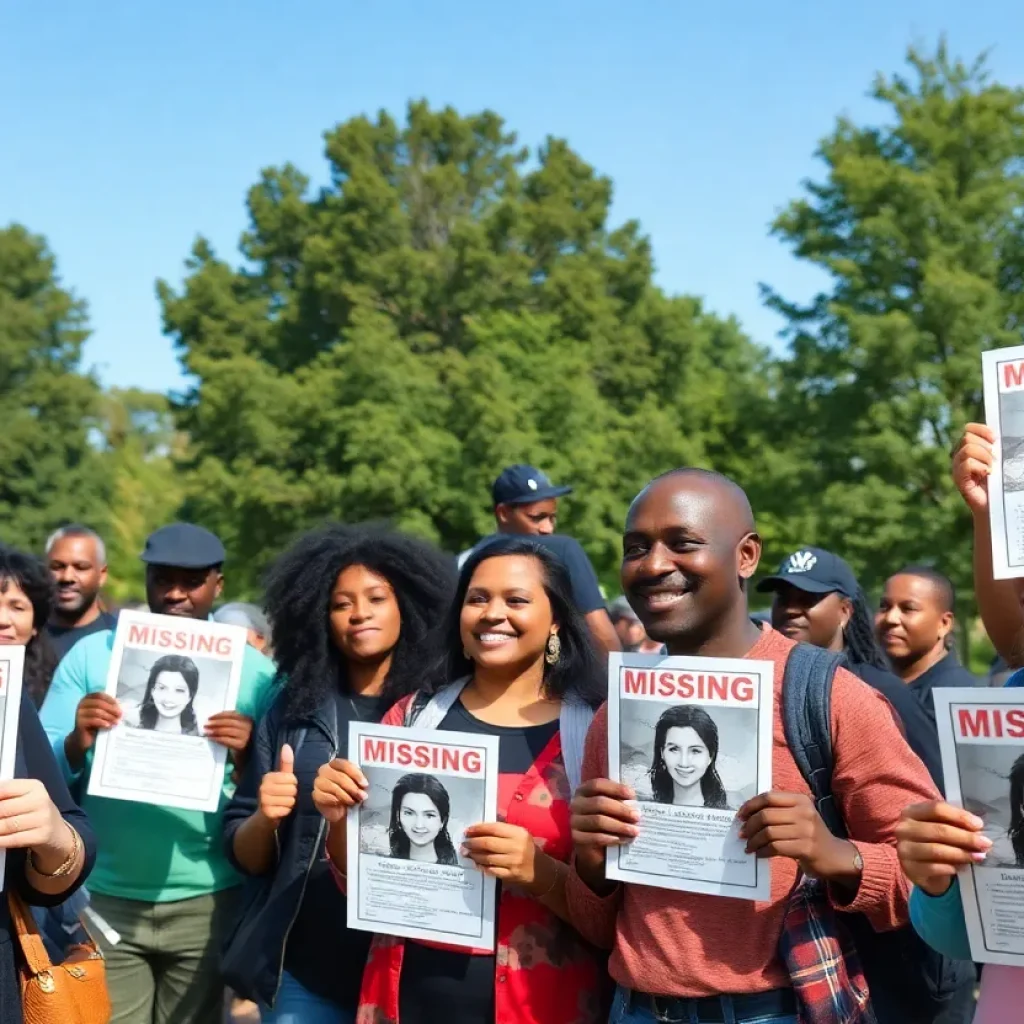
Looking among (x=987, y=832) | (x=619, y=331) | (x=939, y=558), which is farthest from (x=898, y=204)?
(x=987, y=832)

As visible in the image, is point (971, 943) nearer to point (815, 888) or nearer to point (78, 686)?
point (815, 888)

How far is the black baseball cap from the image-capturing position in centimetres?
580

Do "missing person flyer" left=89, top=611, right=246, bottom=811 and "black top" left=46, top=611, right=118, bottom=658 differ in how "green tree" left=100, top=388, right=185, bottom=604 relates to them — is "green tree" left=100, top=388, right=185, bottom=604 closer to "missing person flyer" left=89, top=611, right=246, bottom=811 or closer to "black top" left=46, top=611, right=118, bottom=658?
"black top" left=46, top=611, right=118, bottom=658

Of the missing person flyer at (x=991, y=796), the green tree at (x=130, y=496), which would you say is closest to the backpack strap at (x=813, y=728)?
the missing person flyer at (x=991, y=796)

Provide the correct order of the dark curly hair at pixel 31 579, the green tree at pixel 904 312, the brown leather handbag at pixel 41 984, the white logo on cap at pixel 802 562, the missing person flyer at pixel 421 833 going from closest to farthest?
the brown leather handbag at pixel 41 984 → the missing person flyer at pixel 421 833 → the dark curly hair at pixel 31 579 → the white logo on cap at pixel 802 562 → the green tree at pixel 904 312

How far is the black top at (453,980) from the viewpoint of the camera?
3.58 meters

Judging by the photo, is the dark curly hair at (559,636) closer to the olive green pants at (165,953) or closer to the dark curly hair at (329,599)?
the dark curly hair at (329,599)

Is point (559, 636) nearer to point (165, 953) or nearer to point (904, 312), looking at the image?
point (165, 953)

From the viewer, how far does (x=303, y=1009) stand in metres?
4.19

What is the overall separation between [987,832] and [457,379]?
1286 inches

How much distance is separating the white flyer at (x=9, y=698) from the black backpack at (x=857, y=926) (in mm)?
1696

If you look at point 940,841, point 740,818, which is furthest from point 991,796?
point 740,818

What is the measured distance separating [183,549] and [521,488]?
239 centimetres

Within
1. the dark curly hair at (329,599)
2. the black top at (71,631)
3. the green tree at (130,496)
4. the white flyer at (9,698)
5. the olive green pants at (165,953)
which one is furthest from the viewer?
the green tree at (130,496)
